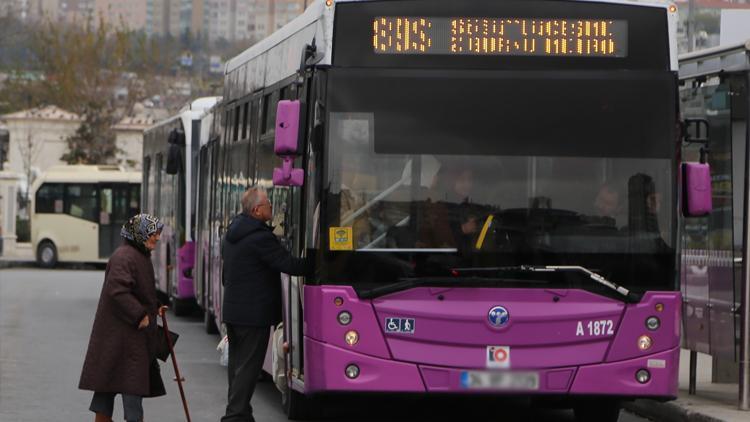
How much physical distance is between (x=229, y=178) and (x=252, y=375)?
5850mm

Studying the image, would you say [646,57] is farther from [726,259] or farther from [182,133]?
[182,133]

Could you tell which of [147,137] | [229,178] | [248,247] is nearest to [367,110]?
[248,247]

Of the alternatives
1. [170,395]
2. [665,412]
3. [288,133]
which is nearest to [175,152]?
[170,395]

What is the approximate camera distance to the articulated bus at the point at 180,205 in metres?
24.4

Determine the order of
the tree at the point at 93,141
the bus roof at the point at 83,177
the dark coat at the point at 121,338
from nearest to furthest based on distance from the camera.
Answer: the dark coat at the point at 121,338, the bus roof at the point at 83,177, the tree at the point at 93,141

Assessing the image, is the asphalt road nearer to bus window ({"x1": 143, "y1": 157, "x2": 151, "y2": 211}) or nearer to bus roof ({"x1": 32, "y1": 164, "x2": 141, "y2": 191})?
bus window ({"x1": 143, "y1": 157, "x2": 151, "y2": 211})

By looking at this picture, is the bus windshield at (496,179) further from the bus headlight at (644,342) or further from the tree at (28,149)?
the tree at (28,149)

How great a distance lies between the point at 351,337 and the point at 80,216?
38.6 m

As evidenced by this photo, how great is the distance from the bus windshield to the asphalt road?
1.48m

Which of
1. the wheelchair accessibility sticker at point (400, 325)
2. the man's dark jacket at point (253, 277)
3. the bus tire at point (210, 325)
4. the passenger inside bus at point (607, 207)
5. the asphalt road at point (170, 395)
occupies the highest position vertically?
the passenger inside bus at point (607, 207)

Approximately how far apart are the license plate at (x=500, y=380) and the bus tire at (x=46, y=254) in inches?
1546

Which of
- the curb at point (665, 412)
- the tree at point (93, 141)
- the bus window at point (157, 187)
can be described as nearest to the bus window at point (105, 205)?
the bus window at point (157, 187)

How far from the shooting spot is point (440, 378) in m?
10.5

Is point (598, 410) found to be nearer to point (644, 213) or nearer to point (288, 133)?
point (644, 213)
